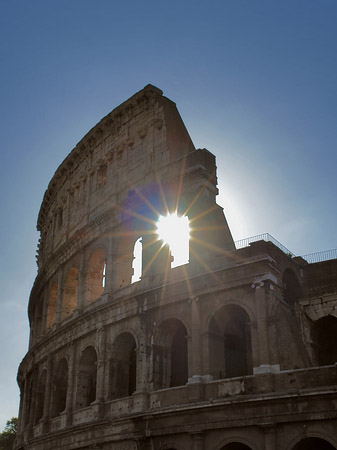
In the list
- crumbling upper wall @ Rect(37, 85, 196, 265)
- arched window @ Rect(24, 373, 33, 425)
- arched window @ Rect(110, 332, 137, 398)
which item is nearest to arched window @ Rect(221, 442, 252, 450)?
arched window @ Rect(110, 332, 137, 398)

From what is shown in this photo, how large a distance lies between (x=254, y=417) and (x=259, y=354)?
5.41ft

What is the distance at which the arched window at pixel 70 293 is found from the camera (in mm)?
25016

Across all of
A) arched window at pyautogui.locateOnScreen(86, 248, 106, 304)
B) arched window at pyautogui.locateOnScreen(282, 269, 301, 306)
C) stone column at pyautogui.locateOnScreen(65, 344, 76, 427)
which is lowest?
stone column at pyautogui.locateOnScreen(65, 344, 76, 427)

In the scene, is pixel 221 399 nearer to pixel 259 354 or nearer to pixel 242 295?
pixel 259 354

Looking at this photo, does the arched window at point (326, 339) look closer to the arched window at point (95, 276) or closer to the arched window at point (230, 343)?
the arched window at point (230, 343)

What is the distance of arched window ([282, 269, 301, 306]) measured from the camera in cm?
1798

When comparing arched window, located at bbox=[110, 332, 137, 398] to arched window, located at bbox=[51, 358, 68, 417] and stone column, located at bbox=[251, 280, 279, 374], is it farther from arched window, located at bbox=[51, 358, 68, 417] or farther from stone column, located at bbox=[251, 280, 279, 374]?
stone column, located at bbox=[251, 280, 279, 374]

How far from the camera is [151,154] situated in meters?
22.1

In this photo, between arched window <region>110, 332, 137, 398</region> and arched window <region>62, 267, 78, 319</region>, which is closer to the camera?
arched window <region>110, 332, 137, 398</region>

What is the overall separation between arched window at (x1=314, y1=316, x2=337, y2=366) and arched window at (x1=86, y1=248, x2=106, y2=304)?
9236mm

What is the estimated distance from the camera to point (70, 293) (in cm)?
2530

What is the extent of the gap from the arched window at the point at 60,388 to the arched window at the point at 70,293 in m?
2.29

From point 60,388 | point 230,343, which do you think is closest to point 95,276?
point 60,388

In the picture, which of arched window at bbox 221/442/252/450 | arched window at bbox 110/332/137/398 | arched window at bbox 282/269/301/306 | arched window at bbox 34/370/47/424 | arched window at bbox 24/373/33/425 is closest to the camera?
arched window at bbox 221/442/252/450
